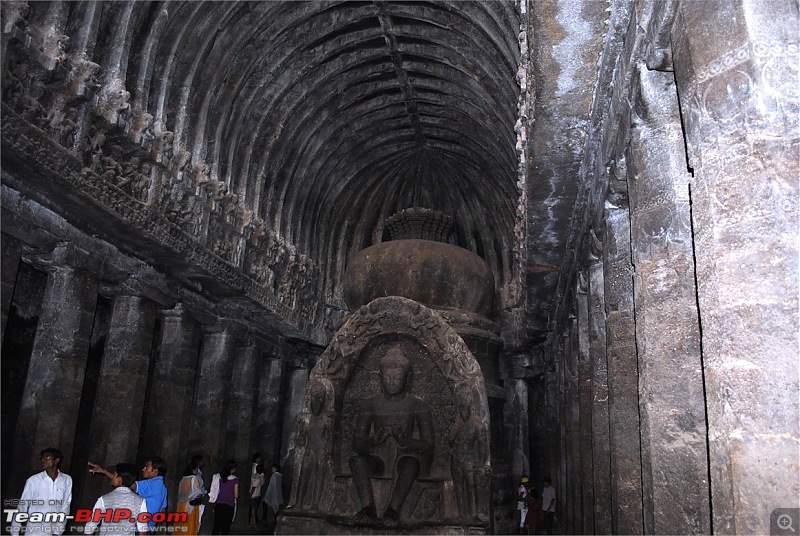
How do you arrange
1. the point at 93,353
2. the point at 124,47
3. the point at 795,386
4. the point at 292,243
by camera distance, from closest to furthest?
1. the point at 795,386
2. the point at 124,47
3. the point at 93,353
4. the point at 292,243

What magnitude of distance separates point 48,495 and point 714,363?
6729 mm

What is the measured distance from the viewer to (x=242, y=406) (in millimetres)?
16281

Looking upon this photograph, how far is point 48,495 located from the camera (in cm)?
699

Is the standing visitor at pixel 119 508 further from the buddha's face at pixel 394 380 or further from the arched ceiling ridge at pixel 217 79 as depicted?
the arched ceiling ridge at pixel 217 79

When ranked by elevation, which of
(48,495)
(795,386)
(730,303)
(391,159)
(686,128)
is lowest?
(48,495)

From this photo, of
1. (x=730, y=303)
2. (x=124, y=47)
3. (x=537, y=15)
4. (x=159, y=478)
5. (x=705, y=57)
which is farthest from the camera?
(x=124, y=47)

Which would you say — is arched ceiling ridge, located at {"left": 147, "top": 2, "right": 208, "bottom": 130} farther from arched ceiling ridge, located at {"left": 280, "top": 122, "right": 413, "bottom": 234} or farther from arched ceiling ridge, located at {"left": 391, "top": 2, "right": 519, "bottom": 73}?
arched ceiling ridge, located at {"left": 280, "top": 122, "right": 413, "bottom": 234}

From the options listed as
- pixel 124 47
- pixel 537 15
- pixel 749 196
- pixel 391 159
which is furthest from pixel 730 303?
pixel 391 159

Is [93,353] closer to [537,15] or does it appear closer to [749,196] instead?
[537,15]

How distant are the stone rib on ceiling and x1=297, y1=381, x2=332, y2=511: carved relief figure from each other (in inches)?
216

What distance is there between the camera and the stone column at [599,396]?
8440 mm

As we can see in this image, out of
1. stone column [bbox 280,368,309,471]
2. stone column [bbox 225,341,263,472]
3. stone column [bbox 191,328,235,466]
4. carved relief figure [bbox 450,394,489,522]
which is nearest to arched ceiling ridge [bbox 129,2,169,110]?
stone column [bbox 191,328,235,466]

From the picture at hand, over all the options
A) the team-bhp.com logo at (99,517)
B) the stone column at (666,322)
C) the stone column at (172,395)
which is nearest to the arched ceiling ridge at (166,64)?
the stone column at (172,395)

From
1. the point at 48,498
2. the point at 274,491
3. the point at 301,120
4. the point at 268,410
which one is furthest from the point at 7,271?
the point at 268,410
